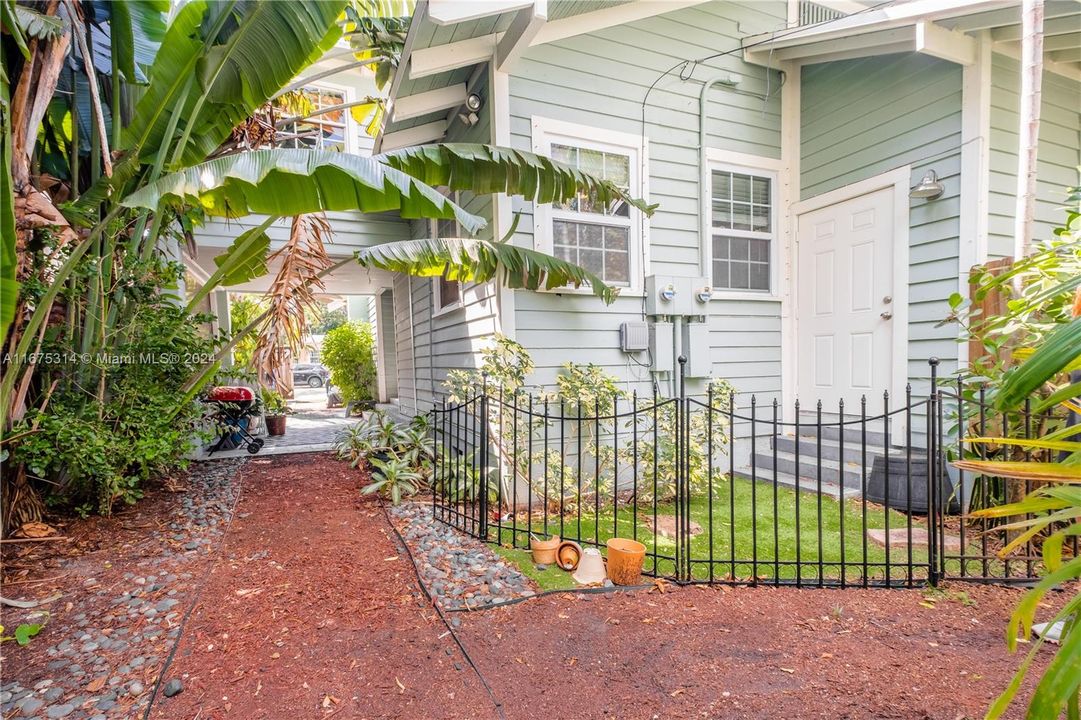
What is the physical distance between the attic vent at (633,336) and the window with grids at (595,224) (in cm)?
50

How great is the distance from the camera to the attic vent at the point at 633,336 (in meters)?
5.14

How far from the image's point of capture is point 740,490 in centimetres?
518

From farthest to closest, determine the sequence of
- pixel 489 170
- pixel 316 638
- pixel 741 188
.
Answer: pixel 741 188 < pixel 489 170 < pixel 316 638

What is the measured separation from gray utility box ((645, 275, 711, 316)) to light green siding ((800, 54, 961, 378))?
6.49 feet

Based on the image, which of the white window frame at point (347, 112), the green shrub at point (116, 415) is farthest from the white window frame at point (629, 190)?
the white window frame at point (347, 112)

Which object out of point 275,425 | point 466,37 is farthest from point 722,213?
point 275,425

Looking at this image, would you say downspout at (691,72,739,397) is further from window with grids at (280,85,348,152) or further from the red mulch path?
window with grids at (280,85,348,152)

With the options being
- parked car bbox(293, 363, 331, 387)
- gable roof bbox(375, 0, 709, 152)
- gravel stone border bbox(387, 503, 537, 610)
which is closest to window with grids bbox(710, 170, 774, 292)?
gable roof bbox(375, 0, 709, 152)

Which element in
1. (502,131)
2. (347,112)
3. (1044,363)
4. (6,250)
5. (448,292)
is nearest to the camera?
(1044,363)

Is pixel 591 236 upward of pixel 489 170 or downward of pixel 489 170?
downward

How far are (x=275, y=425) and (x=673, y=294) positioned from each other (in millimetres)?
7262

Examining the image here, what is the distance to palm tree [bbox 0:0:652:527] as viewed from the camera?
3029 millimetres

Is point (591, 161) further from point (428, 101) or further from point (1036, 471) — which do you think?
point (1036, 471)

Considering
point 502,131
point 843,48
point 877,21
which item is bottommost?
point 502,131
